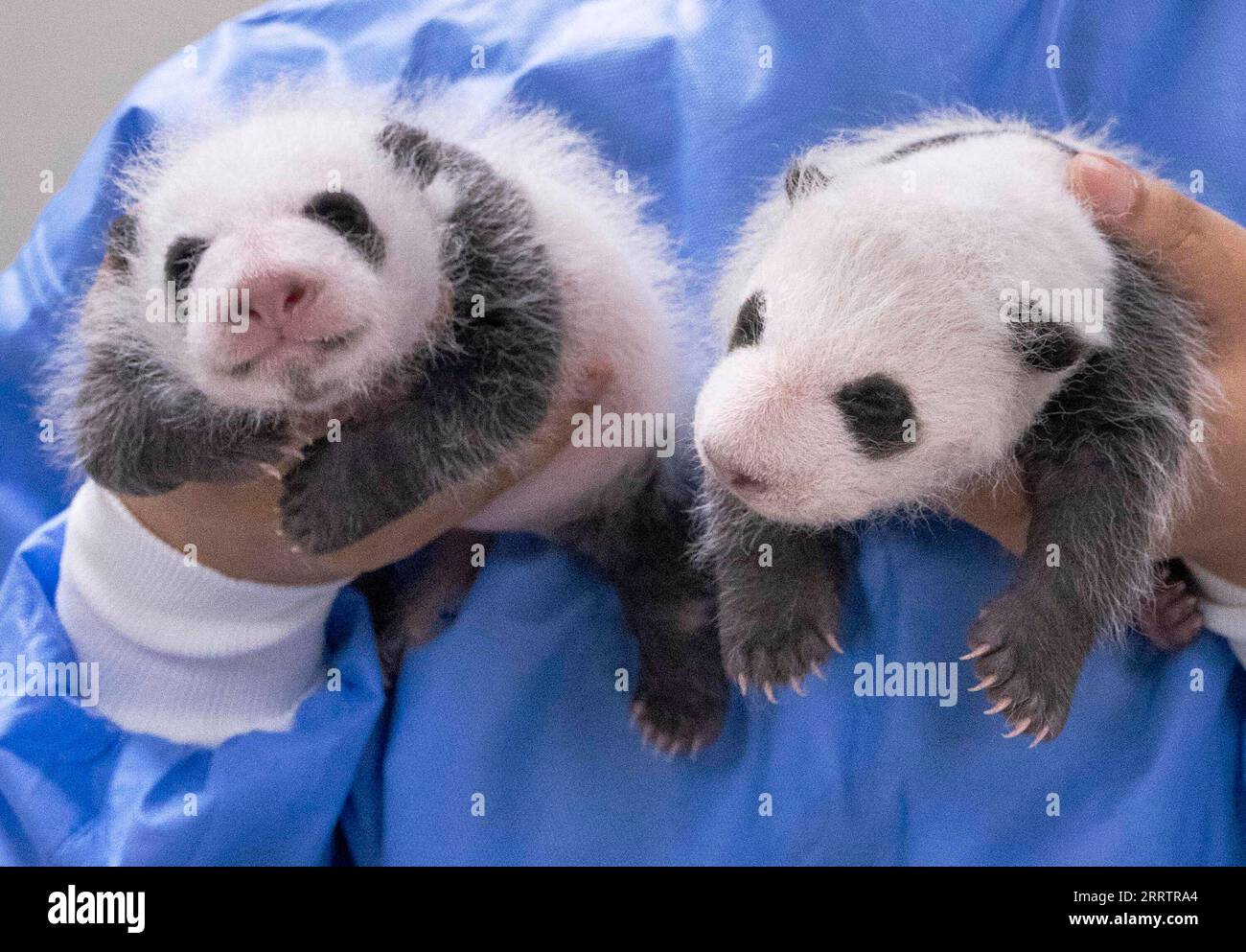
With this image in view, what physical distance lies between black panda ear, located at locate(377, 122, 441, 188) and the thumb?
71 cm

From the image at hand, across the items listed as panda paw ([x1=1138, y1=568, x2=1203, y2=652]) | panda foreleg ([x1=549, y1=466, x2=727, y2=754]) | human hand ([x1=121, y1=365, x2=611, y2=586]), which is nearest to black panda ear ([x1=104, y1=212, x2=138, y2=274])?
human hand ([x1=121, y1=365, x2=611, y2=586])

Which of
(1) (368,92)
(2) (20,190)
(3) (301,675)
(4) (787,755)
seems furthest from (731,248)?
(2) (20,190)

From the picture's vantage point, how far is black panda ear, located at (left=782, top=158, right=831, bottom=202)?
3.92 ft

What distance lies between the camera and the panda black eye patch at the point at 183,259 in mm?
1111

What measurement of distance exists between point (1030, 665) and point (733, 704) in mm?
409

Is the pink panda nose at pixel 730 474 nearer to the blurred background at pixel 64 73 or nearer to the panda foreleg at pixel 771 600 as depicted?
the panda foreleg at pixel 771 600

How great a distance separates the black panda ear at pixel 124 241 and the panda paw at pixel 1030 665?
101 cm

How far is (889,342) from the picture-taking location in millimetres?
1040

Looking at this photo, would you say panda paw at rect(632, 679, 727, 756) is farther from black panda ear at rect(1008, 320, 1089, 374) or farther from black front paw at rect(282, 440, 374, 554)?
black panda ear at rect(1008, 320, 1089, 374)

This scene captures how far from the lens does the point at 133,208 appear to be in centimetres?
132

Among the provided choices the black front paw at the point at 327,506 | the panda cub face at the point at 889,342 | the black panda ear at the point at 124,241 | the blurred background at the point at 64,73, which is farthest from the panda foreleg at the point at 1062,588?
the blurred background at the point at 64,73

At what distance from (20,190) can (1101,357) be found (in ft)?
7.29
